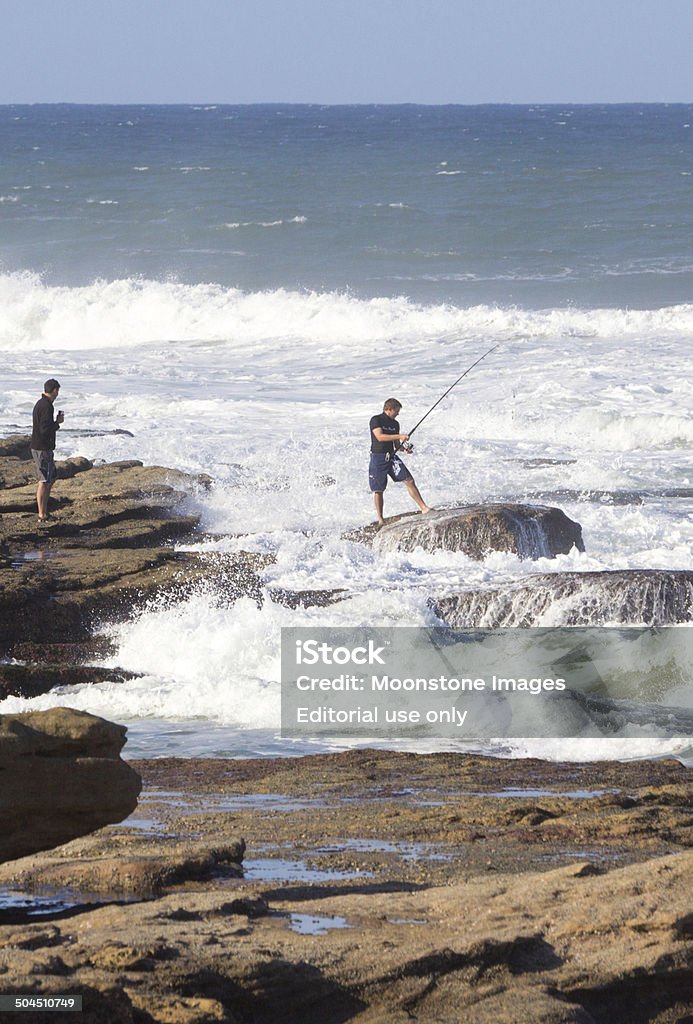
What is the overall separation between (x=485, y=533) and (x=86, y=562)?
10.7ft

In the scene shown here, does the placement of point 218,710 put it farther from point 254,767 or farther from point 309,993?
point 309,993

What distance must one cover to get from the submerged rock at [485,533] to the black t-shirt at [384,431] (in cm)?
91

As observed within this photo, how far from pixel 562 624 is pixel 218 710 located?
2.61 m

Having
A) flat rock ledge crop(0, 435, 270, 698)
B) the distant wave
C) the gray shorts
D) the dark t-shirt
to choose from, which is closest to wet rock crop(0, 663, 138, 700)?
flat rock ledge crop(0, 435, 270, 698)

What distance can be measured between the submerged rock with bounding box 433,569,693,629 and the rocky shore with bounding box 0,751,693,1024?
10.9 feet

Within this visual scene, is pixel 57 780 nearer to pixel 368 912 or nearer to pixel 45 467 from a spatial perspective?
pixel 368 912

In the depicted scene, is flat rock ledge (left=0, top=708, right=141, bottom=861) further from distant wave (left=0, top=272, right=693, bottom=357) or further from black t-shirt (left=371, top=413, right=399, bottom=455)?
distant wave (left=0, top=272, right=693, bottom=357)

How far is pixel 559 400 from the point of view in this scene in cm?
2006

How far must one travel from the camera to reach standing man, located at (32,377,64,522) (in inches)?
448

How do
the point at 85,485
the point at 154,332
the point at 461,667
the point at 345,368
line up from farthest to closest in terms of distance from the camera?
the point at 154,332
the point at 345,368
the point at 85,485
the point at 461,667

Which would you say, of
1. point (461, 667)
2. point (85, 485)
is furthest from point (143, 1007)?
point (85, 485)

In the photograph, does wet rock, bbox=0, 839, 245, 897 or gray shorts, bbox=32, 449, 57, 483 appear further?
gray shorts, bbox=32, 449, 57, 483

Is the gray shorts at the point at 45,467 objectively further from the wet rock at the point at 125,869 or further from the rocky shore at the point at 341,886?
the wet rock at the point at 125,869

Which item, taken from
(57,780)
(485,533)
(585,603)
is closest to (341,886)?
(57,780)
